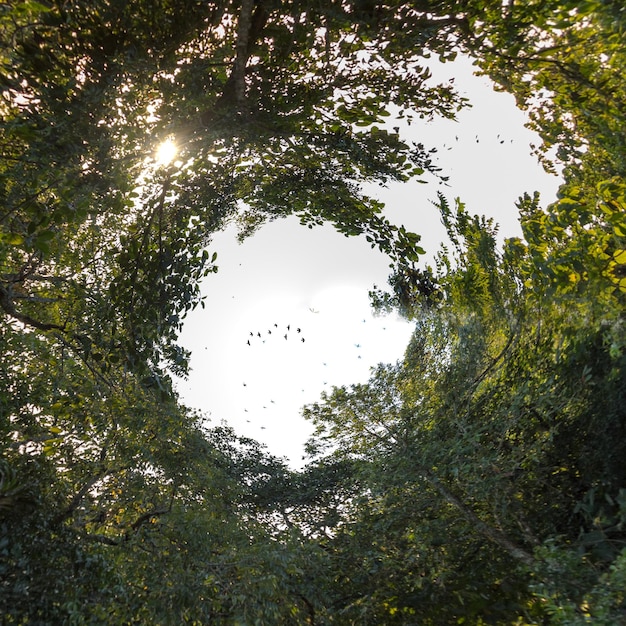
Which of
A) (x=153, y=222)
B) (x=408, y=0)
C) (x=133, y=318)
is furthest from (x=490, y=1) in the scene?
(x=133, y=318)

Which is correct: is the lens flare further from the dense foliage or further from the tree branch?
the tree branch

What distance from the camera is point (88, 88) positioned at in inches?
221

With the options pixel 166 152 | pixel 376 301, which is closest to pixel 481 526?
pixel 376 301

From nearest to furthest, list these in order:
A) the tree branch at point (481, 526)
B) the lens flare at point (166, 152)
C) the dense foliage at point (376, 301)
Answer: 1. the dense foliage at point (376, 301)
2. the lens flare at point (166, 152)
3. the tree branch at point (481, 526)

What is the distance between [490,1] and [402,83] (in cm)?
172

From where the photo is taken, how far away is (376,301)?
571 inches

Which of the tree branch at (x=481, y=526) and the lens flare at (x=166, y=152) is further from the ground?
the lens flare at (x=166, y=152)

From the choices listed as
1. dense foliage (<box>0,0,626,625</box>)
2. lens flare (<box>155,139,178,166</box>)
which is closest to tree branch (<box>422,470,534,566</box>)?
dense foliage (<box>0,0,626,625</box>)

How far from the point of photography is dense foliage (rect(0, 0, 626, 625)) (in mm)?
5898

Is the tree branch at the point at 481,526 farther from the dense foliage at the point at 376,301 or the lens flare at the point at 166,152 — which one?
the lens flare at the point at 166,152

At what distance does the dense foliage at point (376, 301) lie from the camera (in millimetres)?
5898

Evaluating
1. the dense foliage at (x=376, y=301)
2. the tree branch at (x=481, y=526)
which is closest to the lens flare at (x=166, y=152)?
the dense foliage at (x=376, y=301)

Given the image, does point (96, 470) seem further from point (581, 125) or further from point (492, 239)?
point (581, 125)

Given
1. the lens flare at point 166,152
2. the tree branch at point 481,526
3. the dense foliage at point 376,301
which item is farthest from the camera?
the tree branch at point 481,526
